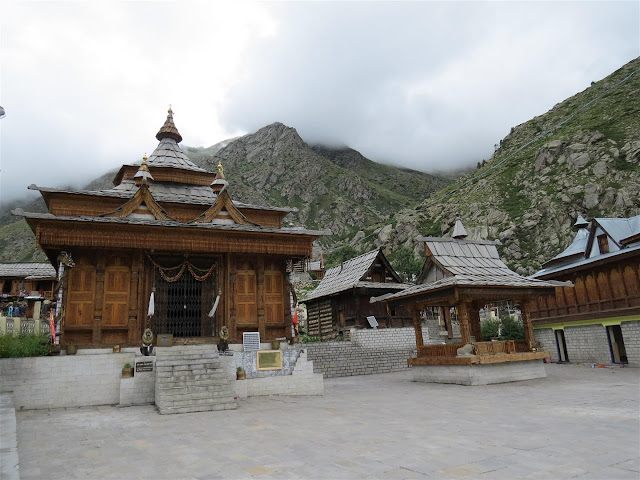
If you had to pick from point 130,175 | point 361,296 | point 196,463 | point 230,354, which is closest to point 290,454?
point 196,463

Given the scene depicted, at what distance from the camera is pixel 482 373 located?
633 inches

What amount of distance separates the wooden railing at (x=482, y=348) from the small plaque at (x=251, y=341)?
290 inches

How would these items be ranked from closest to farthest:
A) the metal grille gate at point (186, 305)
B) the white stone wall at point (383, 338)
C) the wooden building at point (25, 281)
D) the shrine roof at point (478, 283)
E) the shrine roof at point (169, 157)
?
the shrine roof at point (478, 283) → the metal grille gate at point (186, 305) → the shrine roof at point (169, 157) → the white stone wall at point (383, 338) → the wooden building at point (25, 281)

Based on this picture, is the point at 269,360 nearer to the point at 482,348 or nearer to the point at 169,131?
the point at 482,348

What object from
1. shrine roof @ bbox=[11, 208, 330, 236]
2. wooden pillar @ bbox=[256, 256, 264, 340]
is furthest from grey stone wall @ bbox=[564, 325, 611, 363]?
wooden pillar @ bbox=[256, 256, 264, 340]

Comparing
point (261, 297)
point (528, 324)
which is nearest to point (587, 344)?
point (528, 324)

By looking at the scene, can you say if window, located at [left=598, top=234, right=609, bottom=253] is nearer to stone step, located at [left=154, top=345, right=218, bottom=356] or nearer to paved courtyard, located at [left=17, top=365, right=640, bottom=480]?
paved courtyard, located at [left=17, top=365, right=640, bottom=480]

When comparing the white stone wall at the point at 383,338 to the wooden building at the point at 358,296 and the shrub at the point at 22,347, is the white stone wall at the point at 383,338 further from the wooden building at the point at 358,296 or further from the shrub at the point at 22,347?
the shrub at the point at 22,347

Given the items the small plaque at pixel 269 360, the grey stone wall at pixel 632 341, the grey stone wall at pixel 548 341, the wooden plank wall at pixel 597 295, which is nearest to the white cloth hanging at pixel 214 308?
the small plaque at pixel 269 360

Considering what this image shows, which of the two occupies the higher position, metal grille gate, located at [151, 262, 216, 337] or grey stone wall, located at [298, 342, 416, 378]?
metal grille gate, located at [151, 262, 216, 337]

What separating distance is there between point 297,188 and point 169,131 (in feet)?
331

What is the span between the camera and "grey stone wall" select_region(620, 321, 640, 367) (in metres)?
21.4

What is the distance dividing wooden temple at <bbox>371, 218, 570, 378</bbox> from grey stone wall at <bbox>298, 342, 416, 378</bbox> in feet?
17.7

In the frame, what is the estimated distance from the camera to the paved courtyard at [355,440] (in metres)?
5.41
